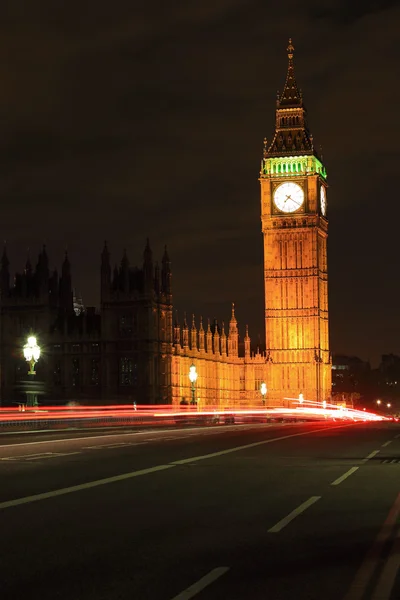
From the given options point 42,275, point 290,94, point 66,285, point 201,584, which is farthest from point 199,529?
point 290,94

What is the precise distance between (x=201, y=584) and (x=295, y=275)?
110714mm

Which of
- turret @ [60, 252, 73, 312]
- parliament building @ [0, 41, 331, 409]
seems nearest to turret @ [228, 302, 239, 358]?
parliament building @ [0, 41, 331, 409]

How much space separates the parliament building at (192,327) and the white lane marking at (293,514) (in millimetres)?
60125

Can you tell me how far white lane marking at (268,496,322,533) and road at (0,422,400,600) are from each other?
22mm

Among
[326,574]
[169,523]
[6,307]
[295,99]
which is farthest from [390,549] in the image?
[295,99]

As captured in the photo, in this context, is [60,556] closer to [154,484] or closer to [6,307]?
[154,484]

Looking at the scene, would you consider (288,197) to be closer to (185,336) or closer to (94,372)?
(185,336)

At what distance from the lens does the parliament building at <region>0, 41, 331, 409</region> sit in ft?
302

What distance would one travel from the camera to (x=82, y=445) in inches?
1065

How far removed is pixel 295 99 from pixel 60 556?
123m

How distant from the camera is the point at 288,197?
391 ft

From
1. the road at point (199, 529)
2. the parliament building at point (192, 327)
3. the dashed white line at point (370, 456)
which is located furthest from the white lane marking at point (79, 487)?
the parliament building at point (192, 327)

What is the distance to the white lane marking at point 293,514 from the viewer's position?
1140 centimetres

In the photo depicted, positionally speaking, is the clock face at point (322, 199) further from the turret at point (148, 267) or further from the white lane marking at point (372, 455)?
the white lane marking at point (372, 455)
